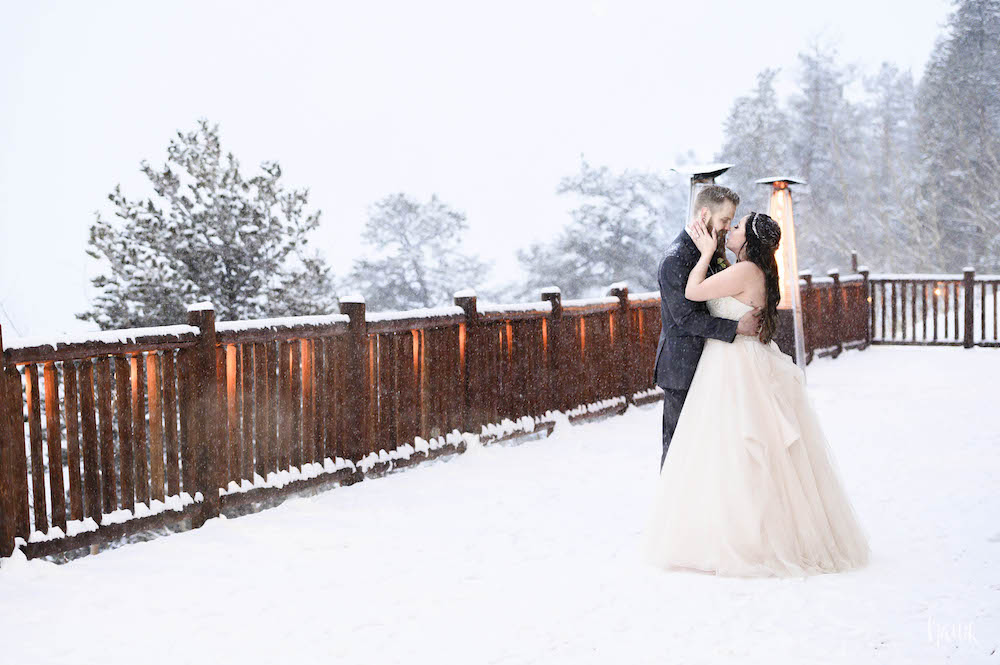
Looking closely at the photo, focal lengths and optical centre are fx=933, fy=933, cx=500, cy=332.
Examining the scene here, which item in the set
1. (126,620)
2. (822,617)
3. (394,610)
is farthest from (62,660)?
(822,617)

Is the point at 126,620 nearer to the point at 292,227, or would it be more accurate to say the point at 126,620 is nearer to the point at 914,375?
the point at 914,375

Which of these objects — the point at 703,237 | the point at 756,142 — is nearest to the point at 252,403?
the point at 703,237

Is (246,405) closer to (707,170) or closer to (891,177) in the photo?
(707,170)

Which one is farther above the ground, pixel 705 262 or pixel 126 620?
pixel 705 262

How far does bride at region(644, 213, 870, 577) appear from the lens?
4.77 metres

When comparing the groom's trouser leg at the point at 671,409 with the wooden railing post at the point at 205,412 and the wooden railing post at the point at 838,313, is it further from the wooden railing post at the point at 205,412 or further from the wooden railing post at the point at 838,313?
the wooden railing post at the point at 838,313

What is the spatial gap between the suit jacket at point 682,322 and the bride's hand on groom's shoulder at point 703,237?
10cm

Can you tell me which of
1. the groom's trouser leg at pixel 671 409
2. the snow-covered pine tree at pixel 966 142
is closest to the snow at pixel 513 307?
→ the groom's trouser leg at pixel 671 409

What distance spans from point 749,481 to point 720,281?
3.53ft

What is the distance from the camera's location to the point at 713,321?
16.9ft

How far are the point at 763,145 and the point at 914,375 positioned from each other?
39.5m

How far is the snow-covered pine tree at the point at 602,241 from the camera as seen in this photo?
39.8 m

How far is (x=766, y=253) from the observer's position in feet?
16.8

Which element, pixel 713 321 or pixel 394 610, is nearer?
pixel 394 610
